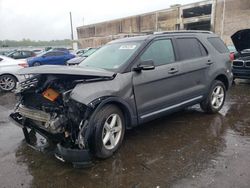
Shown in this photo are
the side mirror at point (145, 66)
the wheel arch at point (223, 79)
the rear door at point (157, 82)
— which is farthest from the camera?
the wheel arch at point (223, 79)

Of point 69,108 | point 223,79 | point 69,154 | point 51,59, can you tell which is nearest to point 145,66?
point 69,108

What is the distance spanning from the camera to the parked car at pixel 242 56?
911cm

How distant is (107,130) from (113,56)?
148cm

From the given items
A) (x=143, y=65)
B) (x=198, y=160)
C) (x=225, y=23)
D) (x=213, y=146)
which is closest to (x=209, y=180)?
(x=198, y=160)

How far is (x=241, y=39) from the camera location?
30.9 ft

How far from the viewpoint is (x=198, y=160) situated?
3.83 metres

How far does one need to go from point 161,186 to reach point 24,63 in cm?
810

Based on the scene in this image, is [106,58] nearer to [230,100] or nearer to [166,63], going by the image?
[166,63]

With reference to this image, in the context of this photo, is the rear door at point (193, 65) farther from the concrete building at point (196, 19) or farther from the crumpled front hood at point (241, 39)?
the concrete building at point (196, 19)

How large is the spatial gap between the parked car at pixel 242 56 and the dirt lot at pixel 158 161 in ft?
13.6

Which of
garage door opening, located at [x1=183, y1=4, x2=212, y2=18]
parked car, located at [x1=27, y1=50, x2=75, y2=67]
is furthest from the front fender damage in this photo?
garage door opening, located at [x1=183, y1=4, x2=212, y2=18]

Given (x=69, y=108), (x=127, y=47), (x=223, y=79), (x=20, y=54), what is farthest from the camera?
(x=20, y=54)

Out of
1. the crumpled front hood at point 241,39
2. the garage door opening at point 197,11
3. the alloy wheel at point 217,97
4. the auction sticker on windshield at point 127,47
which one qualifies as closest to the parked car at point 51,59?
the crumpled front hood at point 241,39

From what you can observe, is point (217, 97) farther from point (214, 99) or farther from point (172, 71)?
point (172, 71)
